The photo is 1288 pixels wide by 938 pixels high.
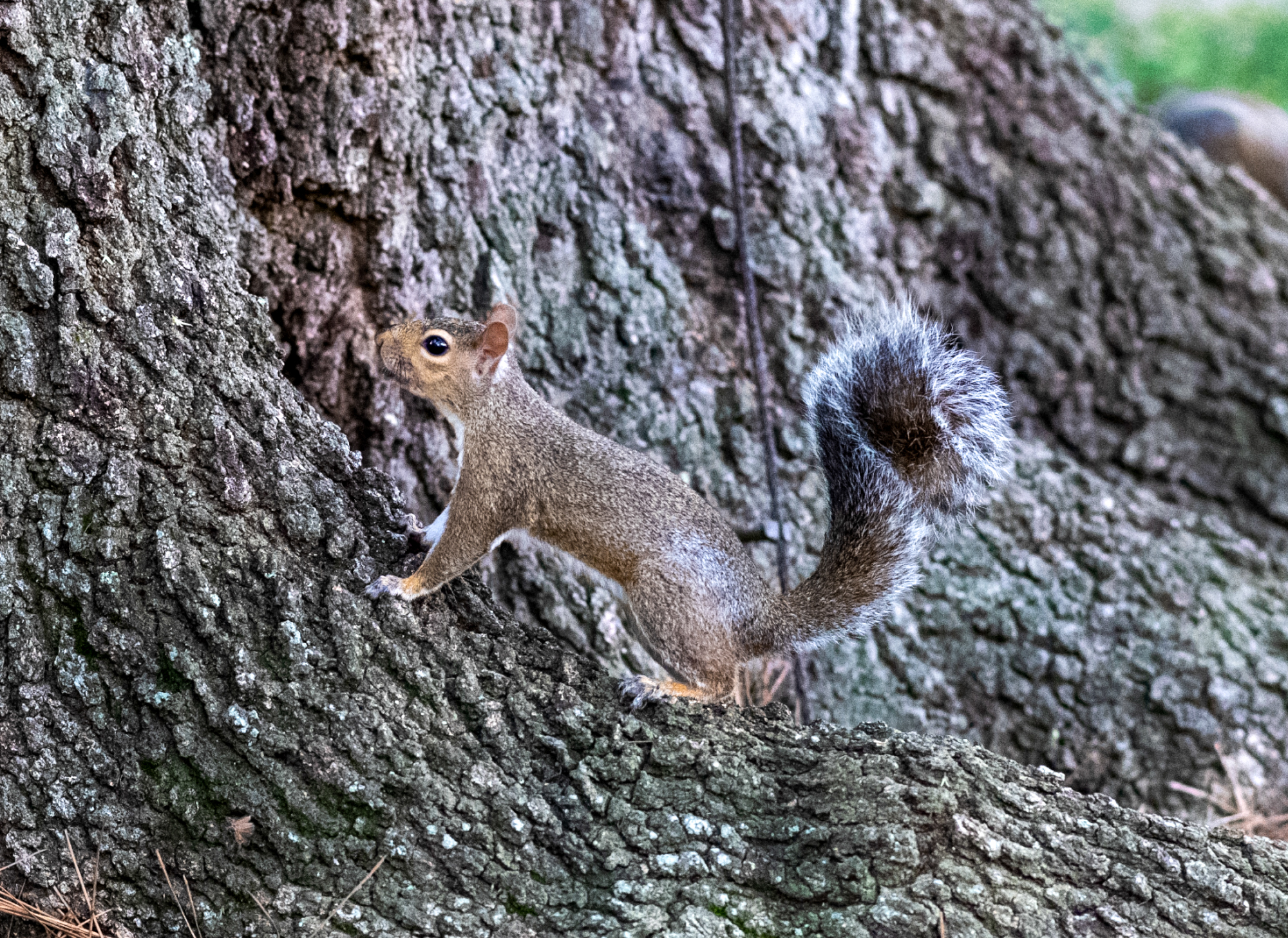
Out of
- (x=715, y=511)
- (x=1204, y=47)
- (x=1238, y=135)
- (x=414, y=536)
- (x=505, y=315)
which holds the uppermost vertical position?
(x=1204, y=47)

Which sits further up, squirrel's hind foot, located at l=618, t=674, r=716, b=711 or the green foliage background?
the green foliage background

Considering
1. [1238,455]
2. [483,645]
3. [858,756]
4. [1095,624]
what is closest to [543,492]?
[483,645]

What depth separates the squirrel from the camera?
2100 mm

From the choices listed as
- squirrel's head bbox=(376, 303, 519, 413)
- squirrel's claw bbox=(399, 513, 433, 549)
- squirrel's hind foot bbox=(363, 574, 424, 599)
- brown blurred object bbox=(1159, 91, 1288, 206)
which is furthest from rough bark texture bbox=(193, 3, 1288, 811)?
brown blurred object bbox=(1159, 91, 1288, 206)

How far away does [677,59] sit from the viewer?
9.33 ft

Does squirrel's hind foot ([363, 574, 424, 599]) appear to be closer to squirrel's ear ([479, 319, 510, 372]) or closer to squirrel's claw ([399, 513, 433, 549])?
squirrel's claw ([399, 513, 433, 549])

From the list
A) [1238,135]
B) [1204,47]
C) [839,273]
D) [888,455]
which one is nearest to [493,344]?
[888,455]

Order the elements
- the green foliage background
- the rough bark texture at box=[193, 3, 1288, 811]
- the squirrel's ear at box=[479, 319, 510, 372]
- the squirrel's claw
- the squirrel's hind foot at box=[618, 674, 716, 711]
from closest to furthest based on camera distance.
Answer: the squirrel's hind foot at box=[618, 674, 716, 711], the squirrel's claw, the squirrel's ear at box=[479, 319, 510, 372], the rough bark texture at box=[193, 3, 1288, 811], the green foliage background

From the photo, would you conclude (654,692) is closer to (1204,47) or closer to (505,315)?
(505,315)

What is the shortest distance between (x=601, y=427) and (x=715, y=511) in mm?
493

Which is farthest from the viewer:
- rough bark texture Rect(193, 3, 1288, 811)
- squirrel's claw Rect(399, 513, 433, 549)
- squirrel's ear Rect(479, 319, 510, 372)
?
rough bark texture Rect(193, 3, 1288, 811)

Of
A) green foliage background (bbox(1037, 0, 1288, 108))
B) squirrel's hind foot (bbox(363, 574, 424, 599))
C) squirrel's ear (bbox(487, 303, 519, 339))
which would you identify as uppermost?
green foliage background (bbox(1037, 0, 1288, 108))

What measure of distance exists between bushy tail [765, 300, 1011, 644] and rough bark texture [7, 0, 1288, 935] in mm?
495

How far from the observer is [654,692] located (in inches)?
73.1
